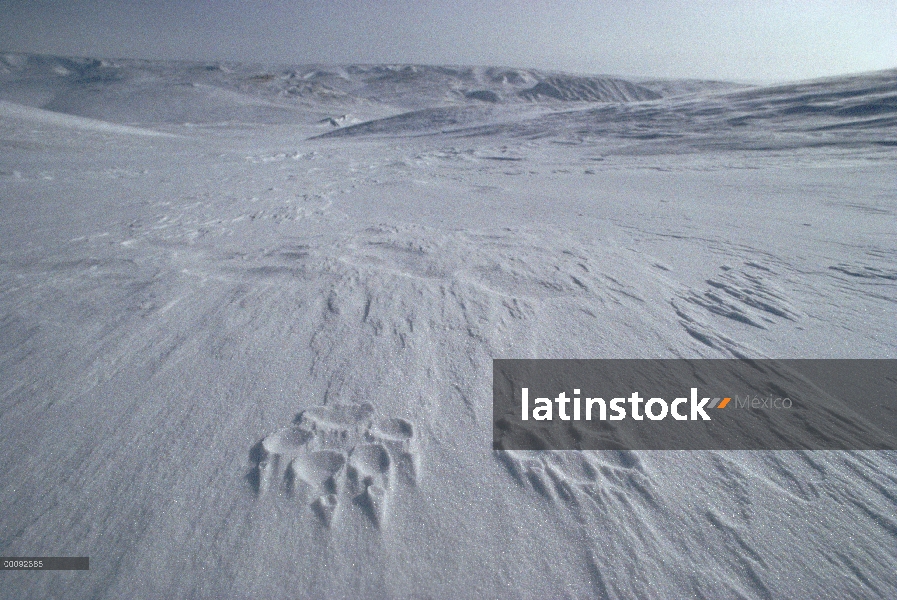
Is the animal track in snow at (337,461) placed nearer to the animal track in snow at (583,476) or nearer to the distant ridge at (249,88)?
the animal track in snow at (583,476)

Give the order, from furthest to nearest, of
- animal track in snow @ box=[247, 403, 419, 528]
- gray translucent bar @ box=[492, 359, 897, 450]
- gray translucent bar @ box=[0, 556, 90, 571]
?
gray translucent bar @ box=[492, 359, 897, 450] → animal track in snow @ box=[247, 403, 419, 528] → gray translucent bar @ box=[0, 556, 90, 571]

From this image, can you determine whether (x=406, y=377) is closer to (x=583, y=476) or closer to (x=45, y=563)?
(x=583, y=476)

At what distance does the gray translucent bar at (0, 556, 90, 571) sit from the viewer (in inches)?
37.6

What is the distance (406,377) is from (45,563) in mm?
991

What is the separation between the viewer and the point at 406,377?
150 cm

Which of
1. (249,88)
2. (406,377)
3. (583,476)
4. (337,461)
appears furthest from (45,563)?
(249,88)

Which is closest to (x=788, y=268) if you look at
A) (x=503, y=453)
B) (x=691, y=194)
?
(x=691, y=194)

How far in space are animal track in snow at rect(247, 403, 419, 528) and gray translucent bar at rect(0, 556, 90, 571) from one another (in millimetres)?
369

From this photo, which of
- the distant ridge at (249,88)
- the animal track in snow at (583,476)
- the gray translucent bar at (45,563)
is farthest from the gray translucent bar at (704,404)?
the distant ridge at (249,88)

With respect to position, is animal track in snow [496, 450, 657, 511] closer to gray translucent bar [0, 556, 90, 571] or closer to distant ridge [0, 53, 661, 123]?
gray translucent bar [0, 556, 90, 571]

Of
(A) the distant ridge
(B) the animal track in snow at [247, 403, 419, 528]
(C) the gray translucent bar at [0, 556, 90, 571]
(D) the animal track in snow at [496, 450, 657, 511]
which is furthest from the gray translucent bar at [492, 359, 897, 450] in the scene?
(A) the distant ridge

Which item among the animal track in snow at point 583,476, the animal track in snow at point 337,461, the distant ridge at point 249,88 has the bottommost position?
the animal track in snow at point 583,476

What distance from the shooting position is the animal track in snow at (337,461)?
3.56 feet

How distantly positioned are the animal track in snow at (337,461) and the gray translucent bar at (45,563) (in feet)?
1.21
